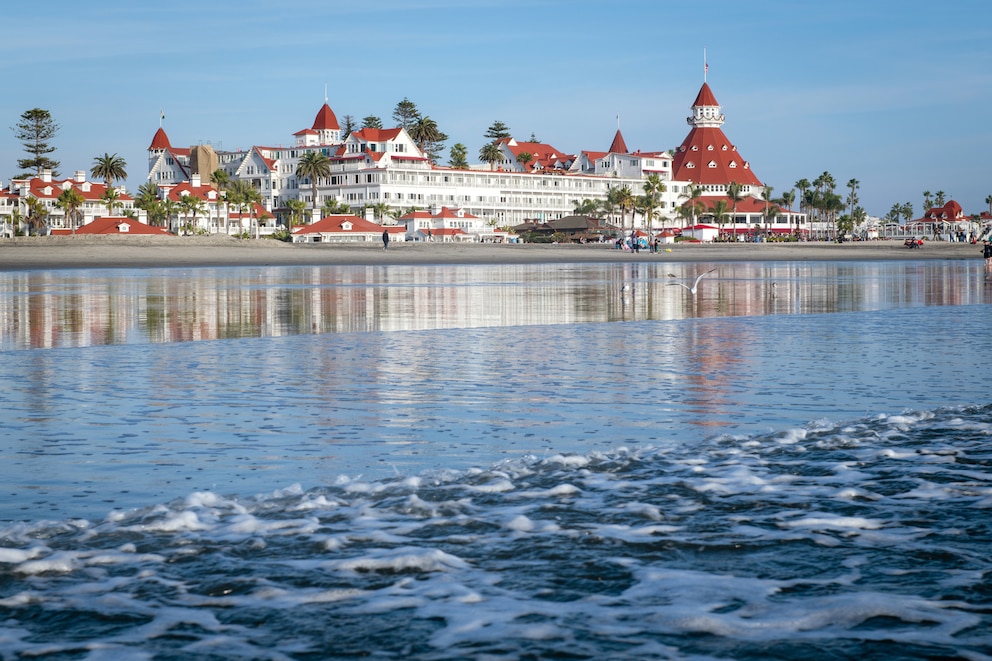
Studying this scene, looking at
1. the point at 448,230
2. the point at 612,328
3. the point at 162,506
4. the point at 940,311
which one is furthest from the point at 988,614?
the point at 448,230

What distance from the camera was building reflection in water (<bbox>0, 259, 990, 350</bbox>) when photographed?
1811 cm

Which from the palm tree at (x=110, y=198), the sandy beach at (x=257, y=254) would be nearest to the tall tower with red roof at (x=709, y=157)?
the sandy beach at (x=257, y=254)

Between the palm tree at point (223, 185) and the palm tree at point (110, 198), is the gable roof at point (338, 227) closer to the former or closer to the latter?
the palm tree at point (223, 185)

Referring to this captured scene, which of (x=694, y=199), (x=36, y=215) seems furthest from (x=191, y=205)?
(x=694, y=199)

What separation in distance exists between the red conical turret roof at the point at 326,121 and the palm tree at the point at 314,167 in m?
19.1

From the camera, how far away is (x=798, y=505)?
6.21m

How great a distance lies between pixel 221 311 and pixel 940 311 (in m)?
14.3

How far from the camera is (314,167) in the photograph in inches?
5571

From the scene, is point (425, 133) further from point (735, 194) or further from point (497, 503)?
point (497, 503)

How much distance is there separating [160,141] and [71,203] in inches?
2145

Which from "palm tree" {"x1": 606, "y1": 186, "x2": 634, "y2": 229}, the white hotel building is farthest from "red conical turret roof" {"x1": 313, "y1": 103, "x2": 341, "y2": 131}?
"palm tree" {"x1": 606, "y1": 186, "x2": 634, "y2": 229}

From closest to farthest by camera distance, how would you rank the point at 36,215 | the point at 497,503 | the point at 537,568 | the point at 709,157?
the point at 537,568
the point at 497,503
the point at 36,215
the point at 709,157

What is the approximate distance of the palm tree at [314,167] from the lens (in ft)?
464

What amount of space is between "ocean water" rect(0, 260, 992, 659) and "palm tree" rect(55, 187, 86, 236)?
4629 inches
